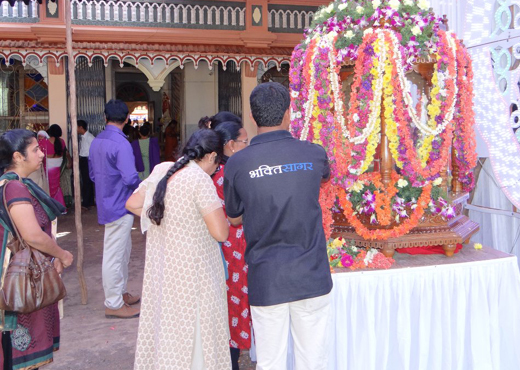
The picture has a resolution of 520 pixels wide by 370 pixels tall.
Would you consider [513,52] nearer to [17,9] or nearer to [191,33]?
[191,33]

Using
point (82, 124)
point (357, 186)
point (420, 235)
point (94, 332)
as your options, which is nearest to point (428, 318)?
point (420, 235)

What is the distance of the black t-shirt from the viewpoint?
2.31 meters

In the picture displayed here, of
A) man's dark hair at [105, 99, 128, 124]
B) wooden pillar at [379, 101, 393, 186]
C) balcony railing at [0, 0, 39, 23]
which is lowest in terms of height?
wooden pillar at [379, 101, 393, 186]

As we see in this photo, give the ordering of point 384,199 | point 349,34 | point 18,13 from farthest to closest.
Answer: point 18,13
point 384,199
point 349,34

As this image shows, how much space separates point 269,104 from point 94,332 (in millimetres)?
2992

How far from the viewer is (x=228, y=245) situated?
3.28 m

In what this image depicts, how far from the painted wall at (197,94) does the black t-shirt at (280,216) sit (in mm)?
10068

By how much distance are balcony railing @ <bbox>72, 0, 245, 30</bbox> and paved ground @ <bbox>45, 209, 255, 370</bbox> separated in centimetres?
543

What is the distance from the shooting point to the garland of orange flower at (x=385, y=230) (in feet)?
11.1

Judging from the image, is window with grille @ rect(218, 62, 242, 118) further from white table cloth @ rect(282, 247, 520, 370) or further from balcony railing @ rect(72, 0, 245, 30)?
white table cloth @ rect(282, 247, 520, 370)

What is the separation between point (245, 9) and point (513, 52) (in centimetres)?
763

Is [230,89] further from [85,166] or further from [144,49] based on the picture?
[85,166]

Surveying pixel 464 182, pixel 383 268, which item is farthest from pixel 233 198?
pixel 464 182

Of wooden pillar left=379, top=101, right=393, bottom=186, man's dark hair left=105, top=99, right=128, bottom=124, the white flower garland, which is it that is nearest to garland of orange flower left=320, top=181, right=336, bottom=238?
wooden pillar left=379, top=101, right=393, bottom=186
